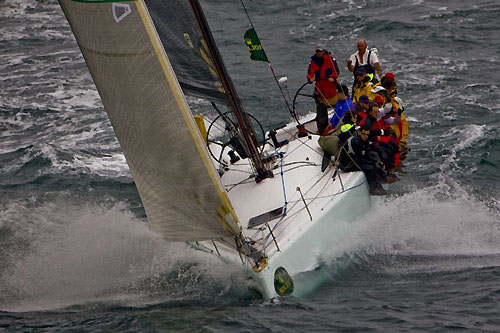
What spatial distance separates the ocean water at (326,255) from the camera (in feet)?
27.3

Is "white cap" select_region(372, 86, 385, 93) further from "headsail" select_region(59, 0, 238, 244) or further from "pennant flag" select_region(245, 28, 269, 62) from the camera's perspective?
"headsail" select_region(59, 0, 238, 244)

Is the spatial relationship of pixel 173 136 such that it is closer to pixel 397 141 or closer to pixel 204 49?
pixel 204 49

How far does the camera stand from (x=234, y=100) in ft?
31.8

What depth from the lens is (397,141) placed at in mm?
10750

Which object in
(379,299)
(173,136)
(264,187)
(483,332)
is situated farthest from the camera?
(264,187)

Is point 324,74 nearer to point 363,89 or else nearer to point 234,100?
point 363,89

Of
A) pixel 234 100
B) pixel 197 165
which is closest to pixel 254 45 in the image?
pixel 234 100

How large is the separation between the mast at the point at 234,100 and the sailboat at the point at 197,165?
0.04 feet

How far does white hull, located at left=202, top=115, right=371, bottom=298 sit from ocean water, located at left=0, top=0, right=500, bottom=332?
0.67 ft

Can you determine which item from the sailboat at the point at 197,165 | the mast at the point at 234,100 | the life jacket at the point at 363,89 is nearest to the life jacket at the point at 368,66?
the life jacket at the point at 363,89

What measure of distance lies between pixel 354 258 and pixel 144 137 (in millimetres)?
3044

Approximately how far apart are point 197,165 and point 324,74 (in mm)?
4159

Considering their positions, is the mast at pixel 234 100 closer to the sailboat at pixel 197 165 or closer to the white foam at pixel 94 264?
the sailboat at pixel 197 165

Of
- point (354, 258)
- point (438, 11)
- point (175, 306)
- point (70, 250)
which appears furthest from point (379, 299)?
point (438, 11)
